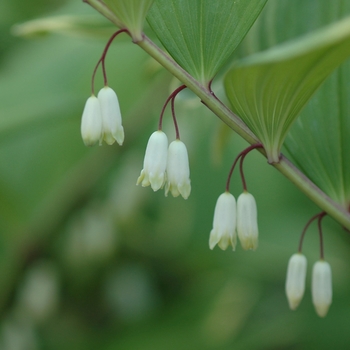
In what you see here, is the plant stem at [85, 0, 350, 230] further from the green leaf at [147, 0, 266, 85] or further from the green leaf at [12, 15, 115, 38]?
the green leaf at [12, 15, 115, 38]

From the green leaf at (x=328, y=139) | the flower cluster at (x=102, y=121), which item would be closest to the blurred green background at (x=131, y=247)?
the green leaf at (x=328, y=139)

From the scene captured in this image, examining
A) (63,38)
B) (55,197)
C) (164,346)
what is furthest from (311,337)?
(63,38)

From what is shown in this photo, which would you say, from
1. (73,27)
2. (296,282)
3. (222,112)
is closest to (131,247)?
(73,27)

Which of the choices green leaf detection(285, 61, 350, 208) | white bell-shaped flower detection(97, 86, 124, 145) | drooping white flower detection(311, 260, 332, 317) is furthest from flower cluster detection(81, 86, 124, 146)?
drooping white flower detection(311, 260, 332, 317)

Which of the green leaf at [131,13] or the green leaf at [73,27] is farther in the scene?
the green leaf at [73,27]

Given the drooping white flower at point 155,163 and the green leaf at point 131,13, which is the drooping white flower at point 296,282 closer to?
the drooping white flower at point 155,163
